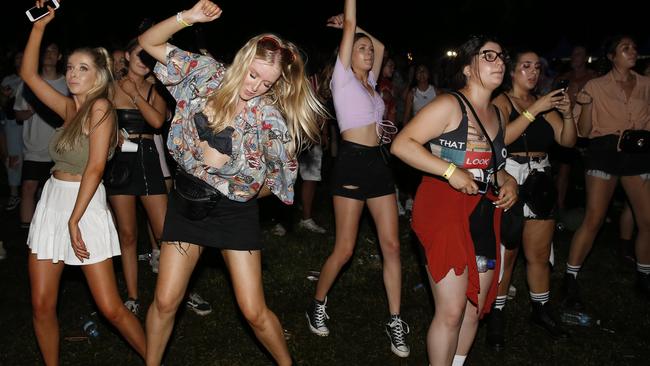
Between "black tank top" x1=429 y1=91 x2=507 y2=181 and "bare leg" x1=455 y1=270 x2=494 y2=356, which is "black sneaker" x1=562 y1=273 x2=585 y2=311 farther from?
"black tank top" x1=429 y1=91 x2=507 y2=181

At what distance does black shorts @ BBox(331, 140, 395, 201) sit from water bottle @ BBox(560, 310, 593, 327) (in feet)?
6.42

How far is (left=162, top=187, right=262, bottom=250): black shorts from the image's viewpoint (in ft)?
12.1

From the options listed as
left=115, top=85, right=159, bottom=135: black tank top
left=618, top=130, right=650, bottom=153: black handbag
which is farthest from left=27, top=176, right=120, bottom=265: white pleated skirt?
left=618, top=130, right=650, bottom=153: black handbag

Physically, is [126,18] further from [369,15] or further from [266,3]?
[369,15]

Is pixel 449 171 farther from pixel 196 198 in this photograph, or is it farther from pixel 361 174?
pixel 196 198

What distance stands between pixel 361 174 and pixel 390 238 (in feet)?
1.75

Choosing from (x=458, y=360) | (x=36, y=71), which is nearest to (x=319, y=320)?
(x=458, y=360)

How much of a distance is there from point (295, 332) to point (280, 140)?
2.05 metres

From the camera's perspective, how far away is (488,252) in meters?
3.89

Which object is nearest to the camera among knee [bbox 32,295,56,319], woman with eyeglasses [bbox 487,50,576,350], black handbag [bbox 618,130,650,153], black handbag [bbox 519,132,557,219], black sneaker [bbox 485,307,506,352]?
knee [bbox 32,295,56,319]

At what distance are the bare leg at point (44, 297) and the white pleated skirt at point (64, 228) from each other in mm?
68

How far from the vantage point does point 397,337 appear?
4840mm

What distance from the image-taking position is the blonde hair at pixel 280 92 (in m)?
3.47

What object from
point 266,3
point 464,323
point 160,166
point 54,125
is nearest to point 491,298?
point 464,323
